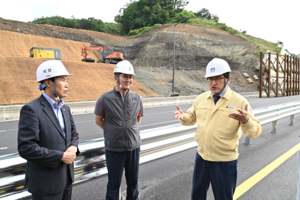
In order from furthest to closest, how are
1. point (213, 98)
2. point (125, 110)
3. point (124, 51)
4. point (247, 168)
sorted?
1. point (124, 51)
2. point (247, 168)
3. point (125, 110)
4. point (213, 98)

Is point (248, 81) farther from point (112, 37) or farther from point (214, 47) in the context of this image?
point (112, 37)

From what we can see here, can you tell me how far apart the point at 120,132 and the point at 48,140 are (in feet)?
3.28

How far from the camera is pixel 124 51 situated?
50.9 metres

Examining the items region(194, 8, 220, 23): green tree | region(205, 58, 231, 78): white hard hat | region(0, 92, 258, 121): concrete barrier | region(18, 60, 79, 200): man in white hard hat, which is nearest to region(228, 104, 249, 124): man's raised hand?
region(205, 58, 231, 78): white hard hat

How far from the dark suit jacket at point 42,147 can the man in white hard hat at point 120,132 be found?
2.45 feet

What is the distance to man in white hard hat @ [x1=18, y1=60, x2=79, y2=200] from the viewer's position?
6.23 feet

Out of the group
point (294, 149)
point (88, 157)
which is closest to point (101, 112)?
point (88, 157)

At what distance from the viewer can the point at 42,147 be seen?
76.5 inches

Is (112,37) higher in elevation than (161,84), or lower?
higher

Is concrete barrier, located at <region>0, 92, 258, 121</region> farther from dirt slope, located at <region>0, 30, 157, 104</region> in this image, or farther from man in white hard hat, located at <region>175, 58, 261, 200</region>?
man in white hard hat, located at <region>175, 58, 261, 200</region>

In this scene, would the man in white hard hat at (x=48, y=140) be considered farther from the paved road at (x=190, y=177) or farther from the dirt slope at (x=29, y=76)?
the dirt slope at (x=29, y=76)

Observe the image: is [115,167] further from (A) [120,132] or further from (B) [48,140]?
(B) [48,140]

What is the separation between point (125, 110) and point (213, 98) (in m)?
1.22

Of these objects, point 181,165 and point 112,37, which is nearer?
point 181,165
